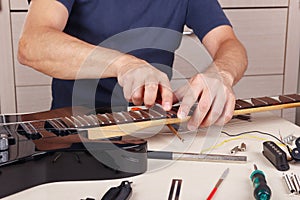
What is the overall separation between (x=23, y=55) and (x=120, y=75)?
31 centimetres

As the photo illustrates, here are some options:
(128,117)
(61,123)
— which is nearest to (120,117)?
(128,117)

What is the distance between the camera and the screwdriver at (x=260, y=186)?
65cm

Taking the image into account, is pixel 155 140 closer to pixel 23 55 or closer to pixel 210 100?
pixel 210 100

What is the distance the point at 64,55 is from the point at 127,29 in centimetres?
33

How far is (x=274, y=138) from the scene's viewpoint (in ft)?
3.07

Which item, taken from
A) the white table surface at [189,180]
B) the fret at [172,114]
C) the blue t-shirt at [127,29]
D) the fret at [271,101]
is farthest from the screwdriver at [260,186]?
the blue t-shirt at [127,29]

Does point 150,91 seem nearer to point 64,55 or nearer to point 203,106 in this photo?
point 203,106

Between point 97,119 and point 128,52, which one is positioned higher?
point 128,52

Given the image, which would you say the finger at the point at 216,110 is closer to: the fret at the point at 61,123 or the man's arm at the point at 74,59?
the man's arm at the point at 74,59

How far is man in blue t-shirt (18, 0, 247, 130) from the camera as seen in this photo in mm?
837

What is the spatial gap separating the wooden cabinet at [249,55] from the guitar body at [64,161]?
3.90ft

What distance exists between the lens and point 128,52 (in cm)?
122

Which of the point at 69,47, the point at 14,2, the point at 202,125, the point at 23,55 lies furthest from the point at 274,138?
the point at 14,2

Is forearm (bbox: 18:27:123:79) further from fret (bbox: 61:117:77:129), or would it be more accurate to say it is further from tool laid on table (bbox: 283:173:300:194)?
tool laid on table (bbox: 283:173:300:194)
